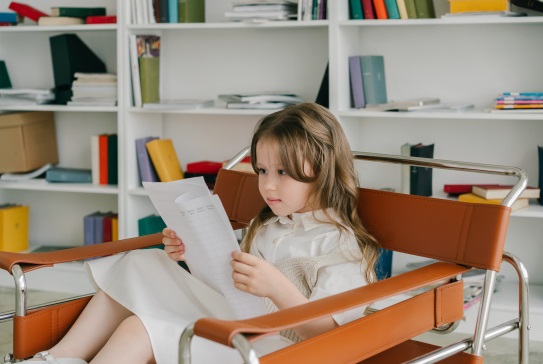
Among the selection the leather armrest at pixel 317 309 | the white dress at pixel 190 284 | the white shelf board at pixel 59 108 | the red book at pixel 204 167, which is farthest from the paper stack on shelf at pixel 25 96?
the leather armrest at pixel 317 309

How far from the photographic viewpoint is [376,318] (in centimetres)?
163

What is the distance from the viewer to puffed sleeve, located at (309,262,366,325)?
176 cm

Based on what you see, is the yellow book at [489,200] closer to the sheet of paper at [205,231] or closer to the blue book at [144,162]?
the blue book at [144,162]

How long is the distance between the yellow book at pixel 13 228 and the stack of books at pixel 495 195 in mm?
1963

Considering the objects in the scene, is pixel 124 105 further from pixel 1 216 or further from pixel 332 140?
pixel 332 140

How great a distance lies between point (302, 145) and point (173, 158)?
1.80 m

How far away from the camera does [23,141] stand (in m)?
3.66

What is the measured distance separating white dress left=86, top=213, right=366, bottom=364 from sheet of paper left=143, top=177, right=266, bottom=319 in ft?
0.38

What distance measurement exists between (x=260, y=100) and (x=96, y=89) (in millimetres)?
750

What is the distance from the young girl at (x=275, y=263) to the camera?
1717 mm

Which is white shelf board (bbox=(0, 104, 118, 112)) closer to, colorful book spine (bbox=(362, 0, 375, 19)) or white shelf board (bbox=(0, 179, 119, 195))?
white shelf board (bbox=(0, 179, 119, 195))

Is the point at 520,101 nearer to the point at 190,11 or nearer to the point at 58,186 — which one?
the point at 190,11

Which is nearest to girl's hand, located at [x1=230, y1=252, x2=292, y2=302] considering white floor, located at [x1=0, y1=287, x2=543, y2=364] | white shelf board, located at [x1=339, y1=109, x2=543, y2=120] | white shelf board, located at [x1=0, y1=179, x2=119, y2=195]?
white floor, located at [x1=0, y1=287, x2=543, y2=364]

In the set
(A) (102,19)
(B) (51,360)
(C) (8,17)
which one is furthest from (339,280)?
(C) (8,17)
